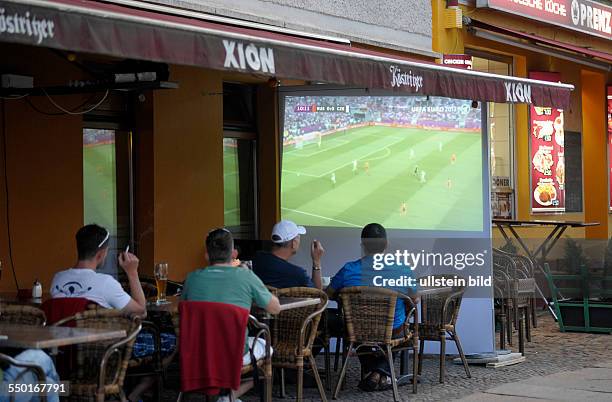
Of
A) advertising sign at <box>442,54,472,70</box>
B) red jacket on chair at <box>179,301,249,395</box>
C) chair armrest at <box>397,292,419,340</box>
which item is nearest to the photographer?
red jacket on chair at <box>179,301,249,395</box>

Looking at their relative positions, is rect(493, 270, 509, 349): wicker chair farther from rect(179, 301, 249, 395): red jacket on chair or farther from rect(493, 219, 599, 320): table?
rect(179, 301, 249, 395): red jacket on chair

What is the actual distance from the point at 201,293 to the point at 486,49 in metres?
11.2

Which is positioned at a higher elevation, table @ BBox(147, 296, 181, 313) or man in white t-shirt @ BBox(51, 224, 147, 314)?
man in white t-shirt @ BBox(51, 224, 147, 314)

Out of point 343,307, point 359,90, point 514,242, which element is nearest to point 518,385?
point 343,307

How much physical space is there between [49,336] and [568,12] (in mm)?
14095

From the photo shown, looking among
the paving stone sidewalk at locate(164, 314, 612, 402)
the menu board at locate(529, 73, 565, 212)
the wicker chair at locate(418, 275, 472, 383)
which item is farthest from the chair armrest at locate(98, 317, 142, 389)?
the menu board at locate(529, 73, 565, 212)

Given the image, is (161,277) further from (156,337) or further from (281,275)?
(281,275)

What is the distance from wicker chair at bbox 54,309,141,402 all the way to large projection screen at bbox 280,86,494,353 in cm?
509

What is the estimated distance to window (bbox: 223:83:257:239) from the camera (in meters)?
13.6

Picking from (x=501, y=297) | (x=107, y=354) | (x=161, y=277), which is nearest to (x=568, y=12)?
(x=501, y=297)

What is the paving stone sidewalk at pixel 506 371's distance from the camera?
9656mm

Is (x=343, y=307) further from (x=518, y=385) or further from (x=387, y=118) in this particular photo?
(x=387, y=118)

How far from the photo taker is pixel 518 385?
10.1m

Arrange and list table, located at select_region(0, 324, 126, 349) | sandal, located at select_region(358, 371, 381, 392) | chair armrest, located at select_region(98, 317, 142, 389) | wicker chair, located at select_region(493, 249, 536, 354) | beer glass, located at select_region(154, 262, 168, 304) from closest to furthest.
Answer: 1. table, located at select_region(0, 324, 126, 349)
2. chair armrest, located at select_region(98, 317, 142, 389)
3. beer glass, located at select_region(154, 262, 168, 304)
4. sandal, located at select_region(358, 371, 381, 392)
5. wicker chair, located at select_region(493, 249, 536, 354)
